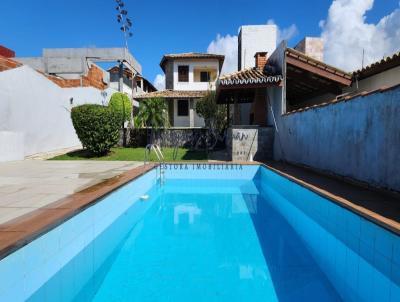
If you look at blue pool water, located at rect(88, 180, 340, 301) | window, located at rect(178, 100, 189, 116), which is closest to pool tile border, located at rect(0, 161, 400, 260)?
blue pool water, located at rect(88, 180, 340, 301)

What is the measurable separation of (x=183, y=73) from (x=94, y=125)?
17388 mm

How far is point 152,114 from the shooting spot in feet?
67.8

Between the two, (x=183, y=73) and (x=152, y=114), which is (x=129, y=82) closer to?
(x=183, y=73)

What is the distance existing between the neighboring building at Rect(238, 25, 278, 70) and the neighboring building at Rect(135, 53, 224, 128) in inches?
184

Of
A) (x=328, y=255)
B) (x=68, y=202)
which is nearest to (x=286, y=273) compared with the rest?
(x=328, y=255)

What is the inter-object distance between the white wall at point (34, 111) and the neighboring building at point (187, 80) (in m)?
10.7

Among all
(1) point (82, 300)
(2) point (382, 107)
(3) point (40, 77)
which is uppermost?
(3) point (40, 77)

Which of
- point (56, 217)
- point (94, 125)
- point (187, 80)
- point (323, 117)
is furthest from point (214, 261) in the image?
point (187, 80)

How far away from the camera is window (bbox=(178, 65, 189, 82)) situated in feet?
100

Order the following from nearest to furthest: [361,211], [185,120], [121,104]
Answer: [361,211] < [121,104] < [185,120]

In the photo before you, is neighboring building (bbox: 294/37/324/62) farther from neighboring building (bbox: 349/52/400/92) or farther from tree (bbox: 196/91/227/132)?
tree (bbox: 196/91/227/132)

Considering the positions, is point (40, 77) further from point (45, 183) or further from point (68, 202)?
point (68, 202)

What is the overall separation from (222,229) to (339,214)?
2.38 meters

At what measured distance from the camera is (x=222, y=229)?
6.34m
